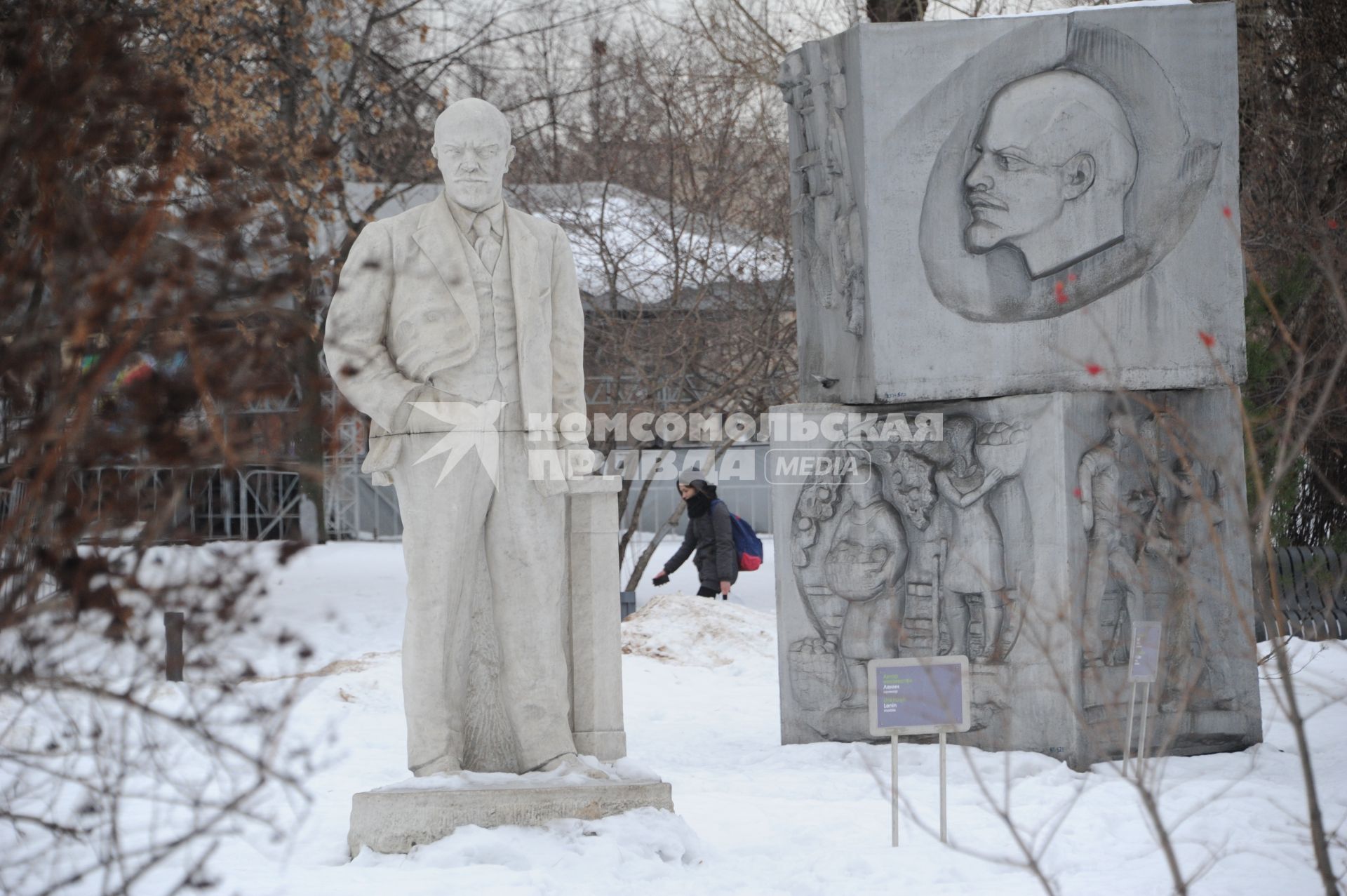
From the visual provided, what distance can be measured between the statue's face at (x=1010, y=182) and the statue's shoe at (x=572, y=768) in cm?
315

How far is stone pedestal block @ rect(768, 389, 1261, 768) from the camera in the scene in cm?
665

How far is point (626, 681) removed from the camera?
9.23 m

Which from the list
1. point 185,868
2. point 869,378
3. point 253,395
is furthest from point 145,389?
point 869,378

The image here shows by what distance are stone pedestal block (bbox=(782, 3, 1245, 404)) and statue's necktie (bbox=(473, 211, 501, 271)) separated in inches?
88.2

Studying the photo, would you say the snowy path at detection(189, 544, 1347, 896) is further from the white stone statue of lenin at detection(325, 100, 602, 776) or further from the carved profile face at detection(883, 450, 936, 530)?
the carved profile face at detection(883, 450, 936, 530)

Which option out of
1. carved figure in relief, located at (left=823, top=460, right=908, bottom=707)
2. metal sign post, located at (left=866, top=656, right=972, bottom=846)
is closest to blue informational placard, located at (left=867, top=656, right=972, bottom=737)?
metal sign post, located at (left=866, top=656, right=972, bottom=846)

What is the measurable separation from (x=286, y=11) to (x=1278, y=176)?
8.65 meters

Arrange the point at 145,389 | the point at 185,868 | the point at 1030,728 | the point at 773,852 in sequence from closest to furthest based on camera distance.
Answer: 1. the point at 145,389
2. the point at 185,868
3. the point at 773,852
4. the point at 1030,728

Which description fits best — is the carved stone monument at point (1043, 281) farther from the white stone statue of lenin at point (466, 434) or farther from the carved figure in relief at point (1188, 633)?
the white stone statue of lenin at point (466, 434)

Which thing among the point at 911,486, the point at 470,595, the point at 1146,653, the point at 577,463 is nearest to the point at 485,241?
the point at 577,463

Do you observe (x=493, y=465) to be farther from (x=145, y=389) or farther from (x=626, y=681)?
(x=626, y=681)

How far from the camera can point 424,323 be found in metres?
5.12

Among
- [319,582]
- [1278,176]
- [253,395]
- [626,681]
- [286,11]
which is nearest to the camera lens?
[253,395]

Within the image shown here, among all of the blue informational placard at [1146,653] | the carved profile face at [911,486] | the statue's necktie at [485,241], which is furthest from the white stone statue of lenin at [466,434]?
the blue informational placard at [1146,653]
